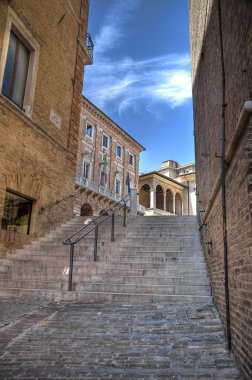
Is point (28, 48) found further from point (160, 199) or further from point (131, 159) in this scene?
point (160, 199)

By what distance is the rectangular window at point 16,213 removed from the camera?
29.2ft

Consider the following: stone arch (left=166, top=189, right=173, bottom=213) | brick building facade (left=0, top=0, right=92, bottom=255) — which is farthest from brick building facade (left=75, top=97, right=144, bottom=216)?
brick building facade (left=0, top=0, right=92, bottom=255)

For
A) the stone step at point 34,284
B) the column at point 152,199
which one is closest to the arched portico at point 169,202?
the column at point 152,199

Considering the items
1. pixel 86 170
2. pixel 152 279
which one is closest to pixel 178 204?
pixel 86 170

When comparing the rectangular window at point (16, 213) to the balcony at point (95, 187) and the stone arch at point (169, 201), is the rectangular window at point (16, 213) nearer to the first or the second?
the balcony at point (95, 187)

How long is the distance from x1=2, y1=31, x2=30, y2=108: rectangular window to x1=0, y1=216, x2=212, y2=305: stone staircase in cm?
456

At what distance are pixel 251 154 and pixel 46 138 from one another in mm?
8824

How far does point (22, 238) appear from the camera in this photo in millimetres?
9367

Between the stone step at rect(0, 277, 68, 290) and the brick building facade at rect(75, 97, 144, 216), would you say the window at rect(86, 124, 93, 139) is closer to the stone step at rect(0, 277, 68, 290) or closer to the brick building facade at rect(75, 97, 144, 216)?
the brick building facade at rect(75, 97, 144, 216)

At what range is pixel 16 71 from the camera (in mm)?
9961

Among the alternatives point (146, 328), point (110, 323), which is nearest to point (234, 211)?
point (146, 328)

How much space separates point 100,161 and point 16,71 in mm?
21561

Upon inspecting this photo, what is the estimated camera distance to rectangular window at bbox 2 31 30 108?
31.5ft

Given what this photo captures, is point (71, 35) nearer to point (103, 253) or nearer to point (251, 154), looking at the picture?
point (103, 253)
